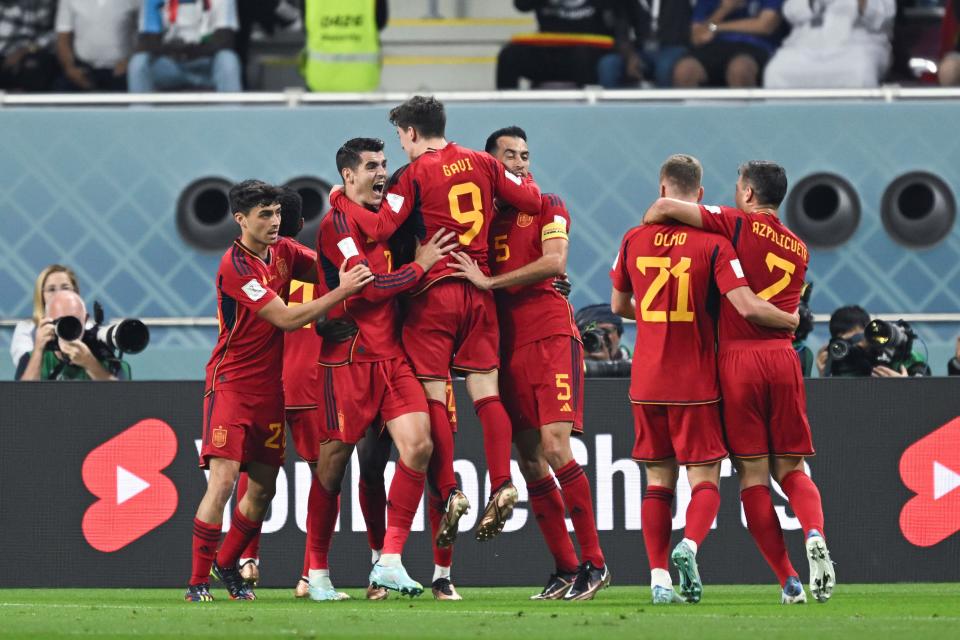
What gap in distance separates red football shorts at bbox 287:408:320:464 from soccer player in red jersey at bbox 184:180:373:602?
0.40 meters

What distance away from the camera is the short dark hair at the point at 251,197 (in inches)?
340

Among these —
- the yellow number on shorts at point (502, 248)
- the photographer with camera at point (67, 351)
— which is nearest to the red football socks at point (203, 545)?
the yellow number on shorts at point (502, 248)

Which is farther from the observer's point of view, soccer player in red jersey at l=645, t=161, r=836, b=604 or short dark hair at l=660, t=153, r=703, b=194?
short dark hair at l=660, t=153, r=703, b=194

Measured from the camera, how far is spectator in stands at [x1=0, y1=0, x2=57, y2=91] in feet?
48.6

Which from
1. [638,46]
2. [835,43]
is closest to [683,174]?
[835,43]

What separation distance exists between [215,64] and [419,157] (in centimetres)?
630

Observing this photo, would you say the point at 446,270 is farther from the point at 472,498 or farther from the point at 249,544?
the point at 472,498

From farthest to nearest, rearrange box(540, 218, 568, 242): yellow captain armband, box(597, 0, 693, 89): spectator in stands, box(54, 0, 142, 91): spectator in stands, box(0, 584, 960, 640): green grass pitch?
box(54, 0, 142, 91): spectator in stands → box(597, 0, 693, 89): spectator in stands → box(540, 218, 568, 242): yellow captain armband → box(0, 584, 960, 640): green grass pitch

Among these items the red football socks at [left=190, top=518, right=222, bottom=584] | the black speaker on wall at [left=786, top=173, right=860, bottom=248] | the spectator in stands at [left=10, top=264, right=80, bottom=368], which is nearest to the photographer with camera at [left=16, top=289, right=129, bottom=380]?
the spectator in stands at [left=10, top=264, right=80, bottom=368]

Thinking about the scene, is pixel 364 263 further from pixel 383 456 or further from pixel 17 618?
pixel 17 618

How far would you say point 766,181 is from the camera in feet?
26.6

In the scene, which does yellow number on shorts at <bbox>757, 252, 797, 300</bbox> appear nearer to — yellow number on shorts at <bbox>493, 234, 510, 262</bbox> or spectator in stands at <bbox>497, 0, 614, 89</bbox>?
yellow number on shorts at <bbox>493, 234, 510, 262</bbox>

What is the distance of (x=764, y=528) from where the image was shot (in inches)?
315

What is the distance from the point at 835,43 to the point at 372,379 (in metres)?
6.98
